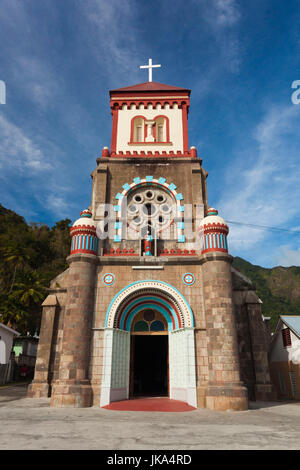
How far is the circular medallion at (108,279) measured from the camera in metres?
15.9

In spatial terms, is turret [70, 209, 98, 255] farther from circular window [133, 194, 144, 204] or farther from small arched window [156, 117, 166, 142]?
small arched window [156, 117, 166, 142]

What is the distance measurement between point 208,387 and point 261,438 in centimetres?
639

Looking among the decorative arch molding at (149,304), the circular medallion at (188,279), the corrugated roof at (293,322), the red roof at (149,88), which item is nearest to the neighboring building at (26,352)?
the decorative arch molding at (149,304)

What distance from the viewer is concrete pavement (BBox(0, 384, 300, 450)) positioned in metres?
6.73

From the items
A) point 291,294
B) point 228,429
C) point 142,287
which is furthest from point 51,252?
point 291,294

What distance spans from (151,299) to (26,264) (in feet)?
114

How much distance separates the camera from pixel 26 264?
150ft

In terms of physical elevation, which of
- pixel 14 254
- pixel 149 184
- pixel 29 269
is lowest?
pixel 149 184

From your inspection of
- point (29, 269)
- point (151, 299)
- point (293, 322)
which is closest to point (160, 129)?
point (151, 299)

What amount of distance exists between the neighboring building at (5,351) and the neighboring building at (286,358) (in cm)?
2167

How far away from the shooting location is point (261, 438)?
7.49 metres

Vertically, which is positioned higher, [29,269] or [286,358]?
[29,269]

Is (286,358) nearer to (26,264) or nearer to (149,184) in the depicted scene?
(149,184)
